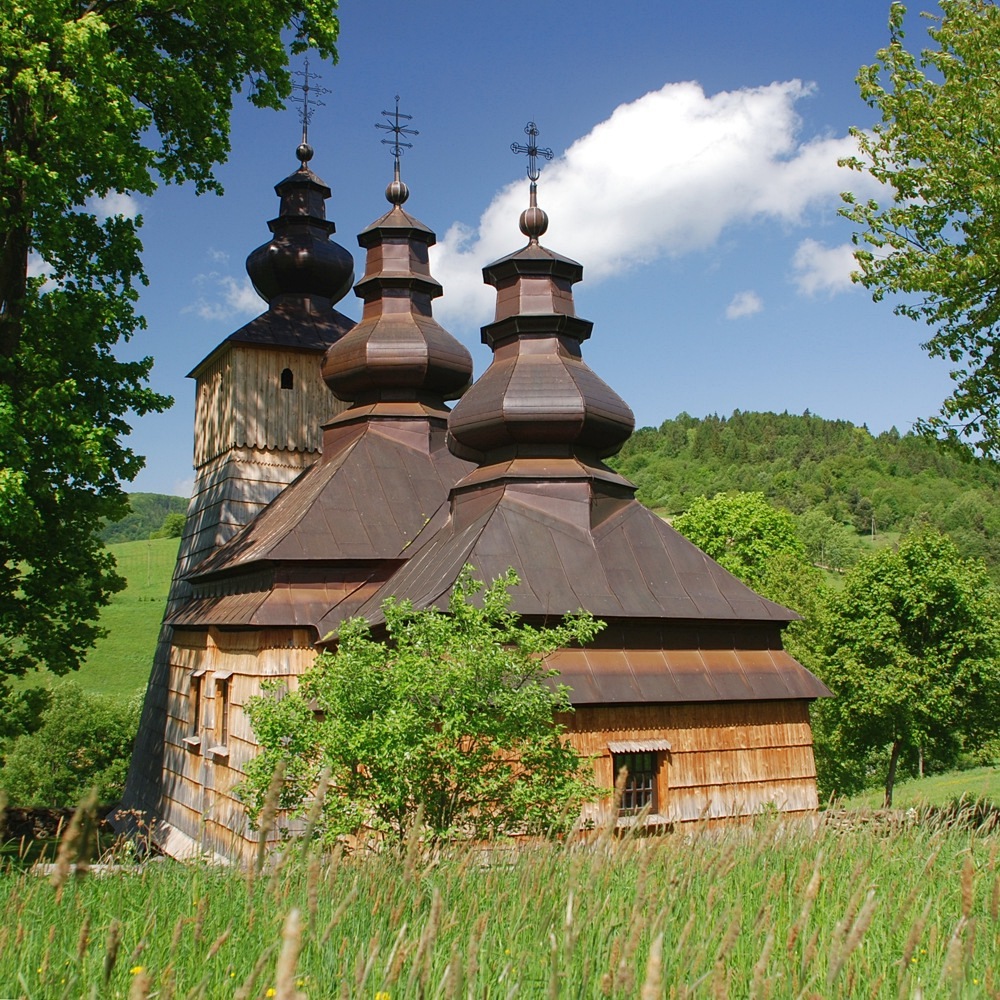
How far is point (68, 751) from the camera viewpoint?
38.1 metres

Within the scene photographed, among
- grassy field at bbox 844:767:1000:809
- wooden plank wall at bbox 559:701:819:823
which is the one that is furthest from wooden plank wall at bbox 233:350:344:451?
grassy field at bbox 844:767:1000:809

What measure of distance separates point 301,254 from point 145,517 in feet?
414

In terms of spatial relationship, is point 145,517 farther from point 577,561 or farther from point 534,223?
point 577,561

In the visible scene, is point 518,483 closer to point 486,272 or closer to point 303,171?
point 486,272

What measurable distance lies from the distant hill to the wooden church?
317 ft

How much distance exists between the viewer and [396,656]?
8.53m

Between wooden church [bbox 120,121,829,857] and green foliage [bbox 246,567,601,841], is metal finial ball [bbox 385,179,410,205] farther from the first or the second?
green foliage [bbox 246,567,601,841]

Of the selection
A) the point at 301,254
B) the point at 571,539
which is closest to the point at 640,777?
the point at 571,539

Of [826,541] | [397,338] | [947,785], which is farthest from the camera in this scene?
[826,541]

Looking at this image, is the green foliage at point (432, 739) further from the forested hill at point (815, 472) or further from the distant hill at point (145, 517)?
the distant hill at point (145, 517)

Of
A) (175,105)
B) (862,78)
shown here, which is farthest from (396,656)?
(862,78)

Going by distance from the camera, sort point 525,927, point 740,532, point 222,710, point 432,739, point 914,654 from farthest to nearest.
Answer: point 740,532 < point 914,654 < point 222,710 < point 432,739 < point 525,927

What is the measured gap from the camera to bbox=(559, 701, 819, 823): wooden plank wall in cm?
1291

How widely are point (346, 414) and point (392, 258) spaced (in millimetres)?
3672
